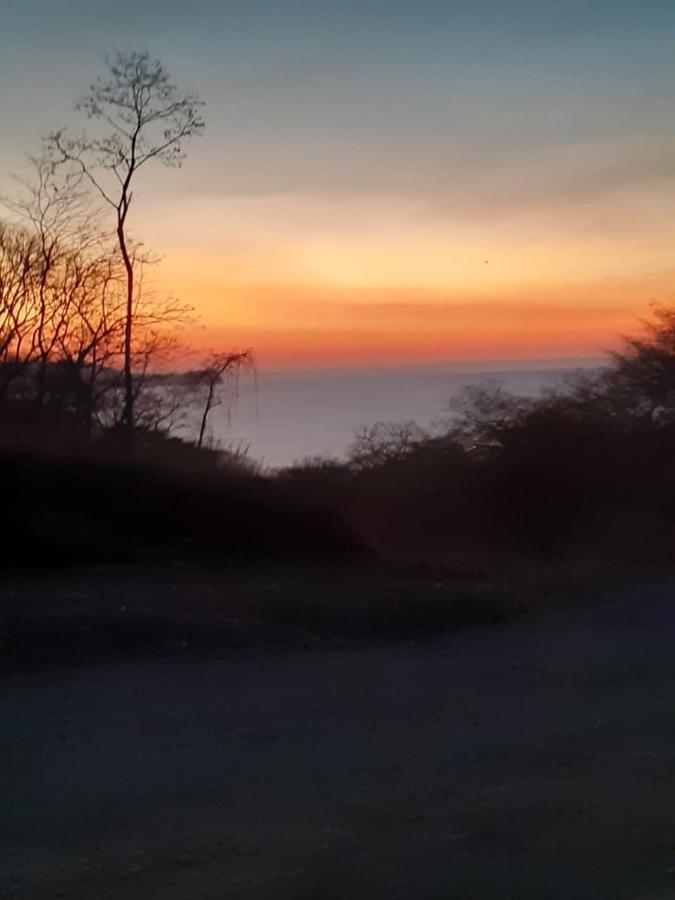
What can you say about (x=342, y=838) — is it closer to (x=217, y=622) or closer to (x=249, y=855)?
(x=249, y=855)

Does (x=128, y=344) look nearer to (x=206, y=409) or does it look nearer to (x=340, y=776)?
(x=206, y=409)

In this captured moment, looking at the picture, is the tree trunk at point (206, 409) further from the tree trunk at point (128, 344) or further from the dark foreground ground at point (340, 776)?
the dark foreground ground at point (340, 776)

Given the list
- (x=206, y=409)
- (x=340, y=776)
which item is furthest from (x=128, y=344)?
(x=340, y=776)

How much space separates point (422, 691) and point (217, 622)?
4.19 m

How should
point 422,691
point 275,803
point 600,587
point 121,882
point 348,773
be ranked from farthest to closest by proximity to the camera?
point 600,587 < point 422,691 < point 348,773 < point 275,803 < point 121,882

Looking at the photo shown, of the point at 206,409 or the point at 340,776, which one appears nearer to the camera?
the point at 340,776

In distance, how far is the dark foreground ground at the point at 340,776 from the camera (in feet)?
22.9

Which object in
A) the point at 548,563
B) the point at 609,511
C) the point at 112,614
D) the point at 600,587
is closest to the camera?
the point at 112,614

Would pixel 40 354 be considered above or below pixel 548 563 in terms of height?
above

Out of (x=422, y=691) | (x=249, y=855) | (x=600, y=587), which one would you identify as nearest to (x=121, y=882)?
(x=249, y=855)

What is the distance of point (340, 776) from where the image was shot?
9.23m

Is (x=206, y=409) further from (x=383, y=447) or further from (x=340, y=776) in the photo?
(x=340, y=776)

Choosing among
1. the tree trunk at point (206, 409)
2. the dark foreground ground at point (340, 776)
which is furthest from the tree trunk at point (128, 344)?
the dark foreground ground at point (340, 776)

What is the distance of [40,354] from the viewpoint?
3469 cm
